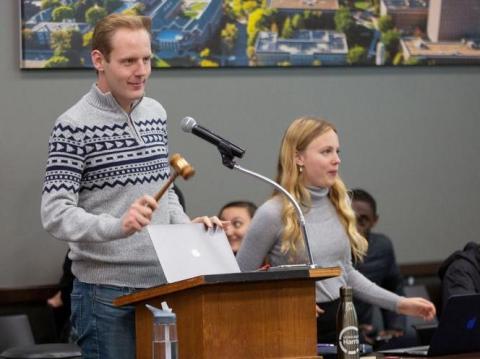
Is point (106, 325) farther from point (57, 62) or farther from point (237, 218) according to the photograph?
point (57, 62)

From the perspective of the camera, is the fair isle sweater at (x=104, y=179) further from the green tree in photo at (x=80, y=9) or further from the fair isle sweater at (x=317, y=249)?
the green tree in photo at (x=80, y=9)

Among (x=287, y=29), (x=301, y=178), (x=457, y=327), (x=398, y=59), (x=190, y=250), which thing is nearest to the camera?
(x=190, y=250)

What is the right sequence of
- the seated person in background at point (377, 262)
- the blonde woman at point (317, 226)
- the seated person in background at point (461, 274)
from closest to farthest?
the blonde woman at point (317, 226)
the seated person in background at point (461, 274)
the seated person in background at point (377, 262)

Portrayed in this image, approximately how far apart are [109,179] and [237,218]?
2.57 m

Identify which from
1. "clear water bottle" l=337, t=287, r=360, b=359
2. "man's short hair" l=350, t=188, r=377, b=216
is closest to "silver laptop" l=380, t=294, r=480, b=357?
"clear water bottle" l=337, t=287, r=360, b=359

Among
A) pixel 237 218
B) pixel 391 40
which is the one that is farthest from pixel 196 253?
pixel 391 40

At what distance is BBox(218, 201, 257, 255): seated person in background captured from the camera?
5629 millimetres

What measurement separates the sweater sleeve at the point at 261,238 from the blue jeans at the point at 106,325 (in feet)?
3.07

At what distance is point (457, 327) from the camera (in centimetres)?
372

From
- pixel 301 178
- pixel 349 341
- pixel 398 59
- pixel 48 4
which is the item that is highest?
pixel 48 4

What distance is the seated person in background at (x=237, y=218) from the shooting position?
5629mm

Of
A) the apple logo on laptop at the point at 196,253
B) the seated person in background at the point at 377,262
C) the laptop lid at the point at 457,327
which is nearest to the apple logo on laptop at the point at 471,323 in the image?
the laptop lid at the point at 457,327

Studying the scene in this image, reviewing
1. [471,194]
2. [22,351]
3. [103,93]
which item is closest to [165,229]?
[103,93]

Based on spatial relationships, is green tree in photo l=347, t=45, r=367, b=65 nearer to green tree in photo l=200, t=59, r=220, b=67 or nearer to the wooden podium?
green tree in photo l=200, t=59, r=220, b=67
